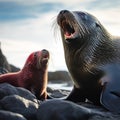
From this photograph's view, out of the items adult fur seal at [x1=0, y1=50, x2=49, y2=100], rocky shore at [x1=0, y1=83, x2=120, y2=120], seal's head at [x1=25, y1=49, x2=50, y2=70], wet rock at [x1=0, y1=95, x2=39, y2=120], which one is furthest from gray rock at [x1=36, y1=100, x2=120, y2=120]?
seal's head at [x1=25, y1=49, x2=50, y2=70]

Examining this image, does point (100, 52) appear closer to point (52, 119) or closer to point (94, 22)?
point (94, 22)

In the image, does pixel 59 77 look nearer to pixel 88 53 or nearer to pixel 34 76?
pixel 34 76

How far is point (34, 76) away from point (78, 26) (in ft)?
8.40

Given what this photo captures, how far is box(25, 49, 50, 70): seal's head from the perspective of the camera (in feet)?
41.8

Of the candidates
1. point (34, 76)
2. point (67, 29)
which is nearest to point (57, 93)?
point (34, 76)

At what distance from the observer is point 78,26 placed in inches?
423

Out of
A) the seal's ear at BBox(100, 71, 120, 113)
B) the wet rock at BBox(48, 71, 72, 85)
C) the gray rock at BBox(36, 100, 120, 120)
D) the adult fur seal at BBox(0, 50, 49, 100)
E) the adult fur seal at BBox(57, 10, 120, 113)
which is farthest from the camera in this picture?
the wet rock at BBox(48, 71, 72, 85)

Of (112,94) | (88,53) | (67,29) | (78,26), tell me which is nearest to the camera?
(112,94)

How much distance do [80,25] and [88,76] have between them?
1.20 m

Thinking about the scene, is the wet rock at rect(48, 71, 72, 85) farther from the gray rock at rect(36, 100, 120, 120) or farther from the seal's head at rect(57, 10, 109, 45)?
the gray rock at rect(36, 100, 120, 120)

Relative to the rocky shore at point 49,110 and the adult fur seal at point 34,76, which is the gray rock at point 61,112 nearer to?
the rocky shore at point 49,110

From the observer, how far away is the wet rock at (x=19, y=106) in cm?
823

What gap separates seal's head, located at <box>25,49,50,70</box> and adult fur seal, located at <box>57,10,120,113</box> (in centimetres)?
155

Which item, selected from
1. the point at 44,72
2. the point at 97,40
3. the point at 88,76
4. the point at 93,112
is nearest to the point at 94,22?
the point at 97,40
